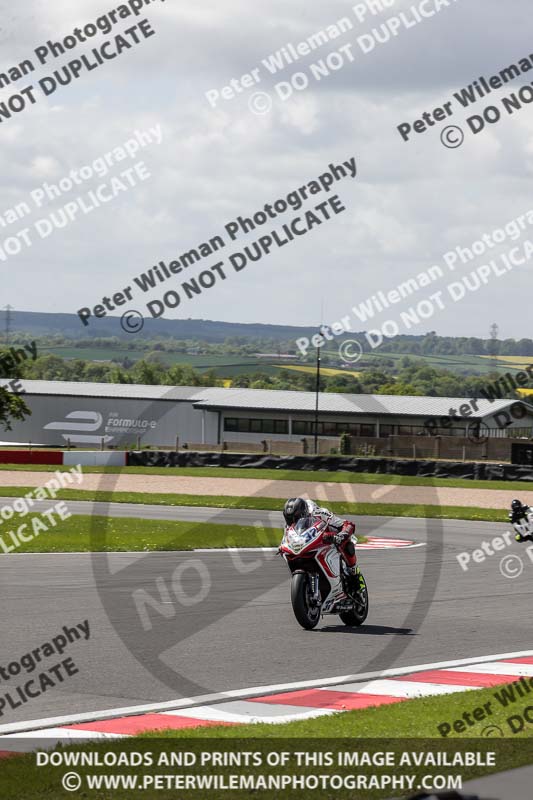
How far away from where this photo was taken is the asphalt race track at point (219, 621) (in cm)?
1044

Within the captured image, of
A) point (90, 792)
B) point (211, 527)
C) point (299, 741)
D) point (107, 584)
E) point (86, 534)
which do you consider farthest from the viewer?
Answer: point (211, 527)

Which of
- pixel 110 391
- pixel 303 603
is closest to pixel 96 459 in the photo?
pixel 110 391

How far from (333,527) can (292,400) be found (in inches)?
3192

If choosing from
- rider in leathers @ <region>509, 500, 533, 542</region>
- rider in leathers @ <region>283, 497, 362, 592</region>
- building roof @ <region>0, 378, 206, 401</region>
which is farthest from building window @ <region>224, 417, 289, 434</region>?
rider in leathers @ <region>283, 497, 362, 592</region>

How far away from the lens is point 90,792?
21.5ft

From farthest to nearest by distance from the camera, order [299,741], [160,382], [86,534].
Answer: [160,382] → [86,534] → [299,741]

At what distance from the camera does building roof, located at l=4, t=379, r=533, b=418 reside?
90625mm

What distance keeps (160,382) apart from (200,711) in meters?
147

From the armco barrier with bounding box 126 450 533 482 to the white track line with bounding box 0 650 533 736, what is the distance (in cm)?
4048

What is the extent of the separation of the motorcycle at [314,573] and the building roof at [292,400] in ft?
245

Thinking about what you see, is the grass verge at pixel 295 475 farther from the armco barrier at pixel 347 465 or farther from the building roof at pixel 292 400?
the building roof at pixel 292 400

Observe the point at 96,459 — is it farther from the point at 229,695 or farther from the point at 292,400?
the point at 229,695

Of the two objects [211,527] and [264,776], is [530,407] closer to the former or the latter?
[211,527]

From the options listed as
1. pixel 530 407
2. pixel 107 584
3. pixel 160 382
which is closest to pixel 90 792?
pixel 107 584
